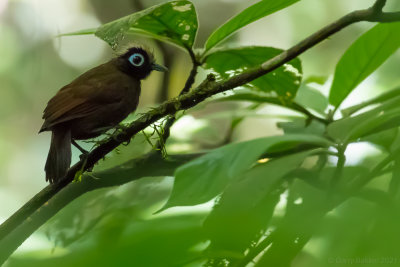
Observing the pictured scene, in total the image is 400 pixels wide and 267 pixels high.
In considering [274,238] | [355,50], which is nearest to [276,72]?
[355,50]

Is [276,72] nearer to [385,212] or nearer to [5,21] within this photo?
[385,212]

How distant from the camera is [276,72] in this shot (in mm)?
876

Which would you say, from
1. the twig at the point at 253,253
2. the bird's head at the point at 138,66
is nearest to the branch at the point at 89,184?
the twig at the point at 253,253

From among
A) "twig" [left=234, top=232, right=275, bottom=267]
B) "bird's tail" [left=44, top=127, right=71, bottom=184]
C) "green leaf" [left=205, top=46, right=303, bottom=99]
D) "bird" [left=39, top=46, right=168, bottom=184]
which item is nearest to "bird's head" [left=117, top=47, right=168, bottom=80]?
"bird" [left=39, top=46, right=168, bottom=184]

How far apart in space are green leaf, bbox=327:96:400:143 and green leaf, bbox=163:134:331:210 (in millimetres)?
60

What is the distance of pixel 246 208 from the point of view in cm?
39

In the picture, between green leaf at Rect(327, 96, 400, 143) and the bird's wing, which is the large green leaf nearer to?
green leaf at Rect(327, 96, 400, 143)

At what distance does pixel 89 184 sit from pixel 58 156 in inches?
12.5

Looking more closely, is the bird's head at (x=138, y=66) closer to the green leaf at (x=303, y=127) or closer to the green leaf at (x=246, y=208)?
the green leaf at (x=303, y=127)

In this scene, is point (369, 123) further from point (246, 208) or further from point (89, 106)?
point (89, 106)

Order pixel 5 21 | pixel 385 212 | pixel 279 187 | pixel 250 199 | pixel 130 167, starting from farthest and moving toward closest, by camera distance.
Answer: pixel 5 21 → pixel 130 167 → pixel 279 187 → pixel 250 199 → pixel 385 212

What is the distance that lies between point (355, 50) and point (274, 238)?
57 cm

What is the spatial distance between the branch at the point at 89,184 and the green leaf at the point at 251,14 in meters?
0.21

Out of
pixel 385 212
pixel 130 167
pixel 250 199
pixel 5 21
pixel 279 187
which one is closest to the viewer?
pixel 385 212
